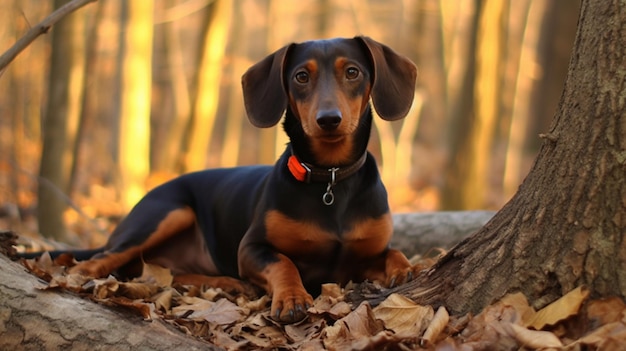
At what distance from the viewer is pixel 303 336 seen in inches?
140

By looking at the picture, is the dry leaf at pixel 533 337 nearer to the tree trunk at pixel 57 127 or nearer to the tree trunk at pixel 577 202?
the tree trunk at pixel 577 202

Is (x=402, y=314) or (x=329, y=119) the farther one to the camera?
(x=329, y=119)

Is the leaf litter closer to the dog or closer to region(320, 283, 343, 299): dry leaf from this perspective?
region(320, 283, 343, 299): dry leaf

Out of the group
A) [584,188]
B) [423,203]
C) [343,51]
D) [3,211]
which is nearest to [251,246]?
[343,51]

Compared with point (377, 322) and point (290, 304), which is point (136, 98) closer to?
point (290, 304)

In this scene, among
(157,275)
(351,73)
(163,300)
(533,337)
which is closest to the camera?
(533,337)

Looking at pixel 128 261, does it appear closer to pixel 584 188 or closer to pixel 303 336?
pixel 303 336

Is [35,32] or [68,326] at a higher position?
[35,32]

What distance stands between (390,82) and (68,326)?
2.37 meters

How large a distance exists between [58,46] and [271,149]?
10.9 meters

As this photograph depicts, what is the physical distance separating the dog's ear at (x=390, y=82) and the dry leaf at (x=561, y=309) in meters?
1.78

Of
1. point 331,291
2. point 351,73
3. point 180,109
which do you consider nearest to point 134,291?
point 331,291

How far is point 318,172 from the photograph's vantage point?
14.8 feet

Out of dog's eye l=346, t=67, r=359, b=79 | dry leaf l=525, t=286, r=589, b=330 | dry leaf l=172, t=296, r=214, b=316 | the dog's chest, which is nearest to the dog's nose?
dog's eye l=346, t=67, r=359, b=79
